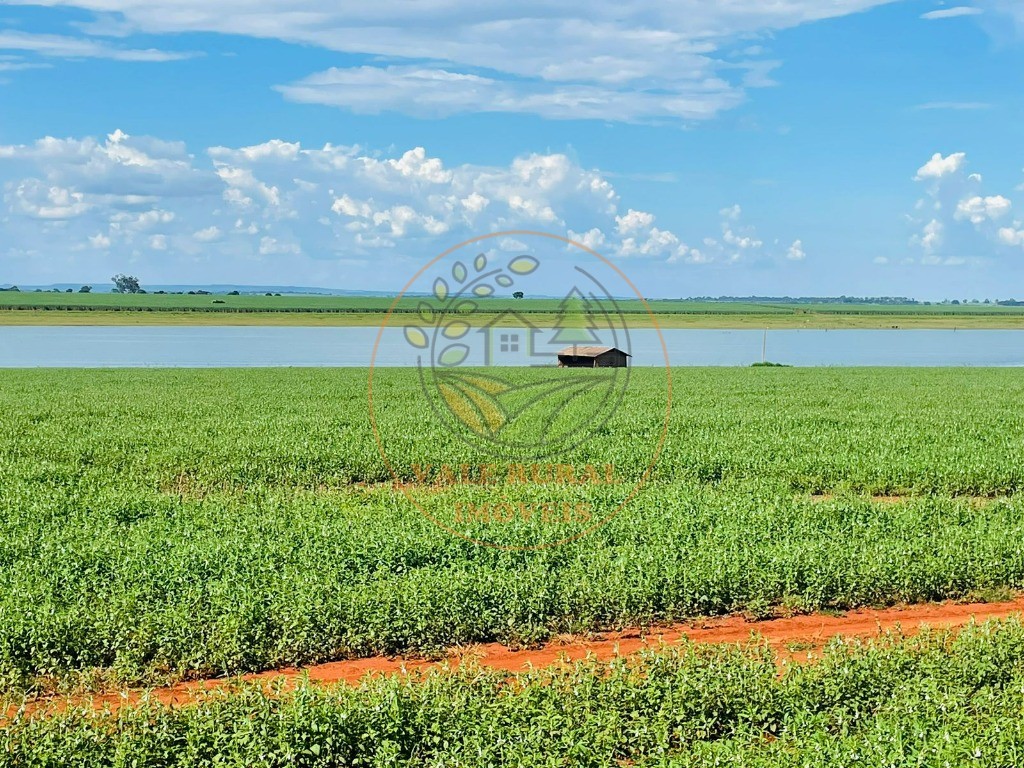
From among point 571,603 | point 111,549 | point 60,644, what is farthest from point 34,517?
point 571,603

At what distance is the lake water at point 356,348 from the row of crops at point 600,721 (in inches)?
Result: 2096

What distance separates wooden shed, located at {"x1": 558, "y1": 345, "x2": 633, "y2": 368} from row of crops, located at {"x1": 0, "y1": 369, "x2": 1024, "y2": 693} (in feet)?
112

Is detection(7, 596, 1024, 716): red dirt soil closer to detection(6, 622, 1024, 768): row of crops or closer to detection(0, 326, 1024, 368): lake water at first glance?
detection(6, 622, 1024, 768): row of crops

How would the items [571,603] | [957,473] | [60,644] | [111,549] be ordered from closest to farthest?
[60,644] → [571,603] → [111,549] → [957,473]

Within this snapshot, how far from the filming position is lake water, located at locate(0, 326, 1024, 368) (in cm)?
8344

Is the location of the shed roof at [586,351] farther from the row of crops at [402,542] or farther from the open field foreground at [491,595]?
the open field foreground at [491,595]

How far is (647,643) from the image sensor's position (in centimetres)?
1112

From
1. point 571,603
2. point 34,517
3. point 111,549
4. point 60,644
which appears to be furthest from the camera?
point 34,517

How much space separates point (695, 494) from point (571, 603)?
22.1ft

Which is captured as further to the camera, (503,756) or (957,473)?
(957,473)

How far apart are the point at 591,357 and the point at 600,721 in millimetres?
56322

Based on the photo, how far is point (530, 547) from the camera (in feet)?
47.0

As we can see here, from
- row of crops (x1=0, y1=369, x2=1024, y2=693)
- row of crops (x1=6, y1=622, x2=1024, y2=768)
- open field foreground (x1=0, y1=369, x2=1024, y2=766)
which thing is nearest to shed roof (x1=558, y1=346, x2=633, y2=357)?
row of crops (x1=0, y1=369, x2=1024, y2=693)

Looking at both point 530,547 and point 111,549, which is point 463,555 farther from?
point 111,549
